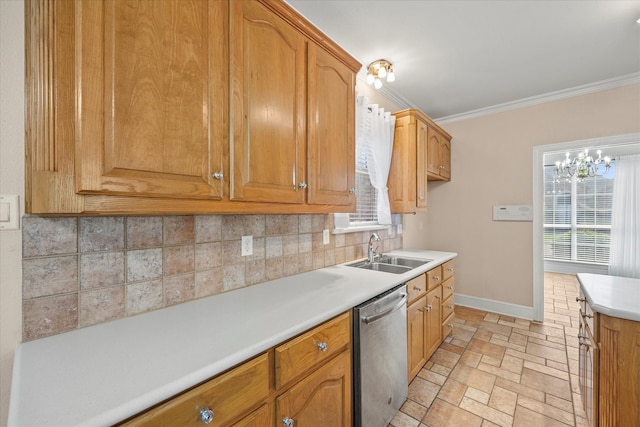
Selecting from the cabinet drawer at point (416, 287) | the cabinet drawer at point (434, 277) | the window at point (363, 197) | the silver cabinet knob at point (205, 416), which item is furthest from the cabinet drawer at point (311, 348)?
the window at point (363, 197)

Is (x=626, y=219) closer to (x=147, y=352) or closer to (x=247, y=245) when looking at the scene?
(x=247, y=245)

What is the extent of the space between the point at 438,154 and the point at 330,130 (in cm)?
227

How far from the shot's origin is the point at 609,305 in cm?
125

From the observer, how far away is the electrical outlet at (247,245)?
5.13 feet

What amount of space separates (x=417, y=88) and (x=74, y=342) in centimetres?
334

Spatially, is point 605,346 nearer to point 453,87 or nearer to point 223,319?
point 223,319

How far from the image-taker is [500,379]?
210 centimetres

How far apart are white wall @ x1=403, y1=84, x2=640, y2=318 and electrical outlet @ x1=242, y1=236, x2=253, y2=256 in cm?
227

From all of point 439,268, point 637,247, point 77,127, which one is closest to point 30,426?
point 77,127

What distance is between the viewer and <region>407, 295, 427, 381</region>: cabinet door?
194 centimetres

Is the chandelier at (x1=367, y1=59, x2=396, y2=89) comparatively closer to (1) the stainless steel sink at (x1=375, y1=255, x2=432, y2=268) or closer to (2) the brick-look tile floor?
(1) the stainless steel sink at (x1=375, y1=255, x2=432, y2=268)

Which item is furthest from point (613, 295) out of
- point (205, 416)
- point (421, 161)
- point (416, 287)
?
point (205, 416)

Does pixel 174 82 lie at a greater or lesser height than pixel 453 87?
lesser

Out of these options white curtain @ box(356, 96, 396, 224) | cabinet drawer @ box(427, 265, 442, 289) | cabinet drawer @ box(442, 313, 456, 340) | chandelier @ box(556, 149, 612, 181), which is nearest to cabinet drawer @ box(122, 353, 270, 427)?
cabinet drawer @ box(427, 265, 442, 289)
